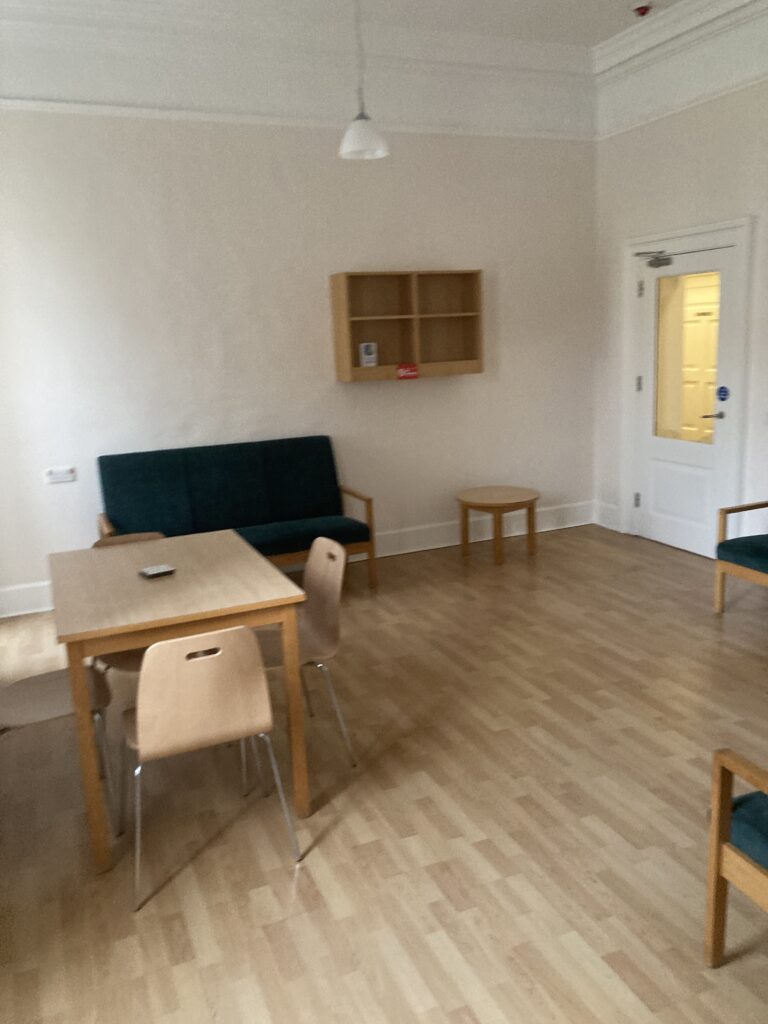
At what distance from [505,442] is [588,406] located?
84 cm

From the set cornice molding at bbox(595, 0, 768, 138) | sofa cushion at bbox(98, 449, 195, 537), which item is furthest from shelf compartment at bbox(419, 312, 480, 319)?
sofa cushion at bbox(98, 449, 195, 537)

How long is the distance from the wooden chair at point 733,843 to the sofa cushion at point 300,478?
397cm

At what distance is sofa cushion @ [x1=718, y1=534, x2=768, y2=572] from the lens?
4.24 m

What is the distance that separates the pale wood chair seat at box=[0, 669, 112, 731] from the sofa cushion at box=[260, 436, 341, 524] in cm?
273

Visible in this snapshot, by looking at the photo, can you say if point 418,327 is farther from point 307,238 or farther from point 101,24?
point 101,24

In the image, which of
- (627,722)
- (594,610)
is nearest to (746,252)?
(594,610)

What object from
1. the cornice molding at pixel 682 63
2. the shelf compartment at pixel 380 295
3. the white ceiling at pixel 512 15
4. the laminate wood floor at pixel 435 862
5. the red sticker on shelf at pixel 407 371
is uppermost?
the white ceiling at pixel 512 15

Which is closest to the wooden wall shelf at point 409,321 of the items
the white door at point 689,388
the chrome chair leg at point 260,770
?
the white door at point 689,388

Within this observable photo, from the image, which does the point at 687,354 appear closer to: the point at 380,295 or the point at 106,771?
the point at 380,295

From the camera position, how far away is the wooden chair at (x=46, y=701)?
2770 millimetres

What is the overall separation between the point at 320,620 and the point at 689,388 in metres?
3.72

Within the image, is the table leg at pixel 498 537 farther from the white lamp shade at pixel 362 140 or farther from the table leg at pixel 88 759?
the table leg at pixel 88 759

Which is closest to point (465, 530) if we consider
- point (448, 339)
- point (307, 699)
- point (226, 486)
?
point (448, 339)

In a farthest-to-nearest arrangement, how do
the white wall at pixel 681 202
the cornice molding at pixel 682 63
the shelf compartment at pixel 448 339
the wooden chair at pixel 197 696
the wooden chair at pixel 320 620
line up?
the shelf compartment at pixel 448 339
the white wall at pixel 681 202
the cornice molding at pixel 682 63
the wooden chair at pixel 320 620
the wooden chair at pixel 197 696
